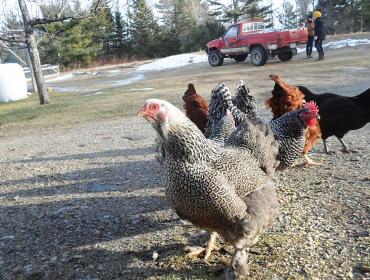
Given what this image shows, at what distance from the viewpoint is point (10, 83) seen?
784 inches

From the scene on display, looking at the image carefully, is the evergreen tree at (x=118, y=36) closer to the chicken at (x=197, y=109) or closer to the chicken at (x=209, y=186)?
the chicken at (x=197, y=109)

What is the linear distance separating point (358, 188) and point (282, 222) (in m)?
1.30

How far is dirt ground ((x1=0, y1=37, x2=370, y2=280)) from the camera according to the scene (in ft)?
10.9

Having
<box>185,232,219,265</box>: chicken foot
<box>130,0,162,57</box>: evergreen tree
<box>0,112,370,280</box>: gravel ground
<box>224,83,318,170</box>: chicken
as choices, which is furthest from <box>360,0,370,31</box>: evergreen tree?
<box>185,232,219,265</box>: chicken foot

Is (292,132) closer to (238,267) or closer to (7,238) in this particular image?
(238,267)

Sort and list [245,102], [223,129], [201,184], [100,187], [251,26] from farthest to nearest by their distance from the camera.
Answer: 1. [251,26]
2. [100,187]
3. [245,102]
4. [223,129]
5. [201,184]

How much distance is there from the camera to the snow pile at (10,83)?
64.7ft

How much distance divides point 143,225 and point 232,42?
68.6 feet

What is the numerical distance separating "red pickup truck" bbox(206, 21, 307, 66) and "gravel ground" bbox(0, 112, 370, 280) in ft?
49.0

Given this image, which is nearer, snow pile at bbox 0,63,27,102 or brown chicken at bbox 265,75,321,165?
brown chicken at bbox 265,75,321,165

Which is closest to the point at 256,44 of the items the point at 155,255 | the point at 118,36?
the point at 155,255

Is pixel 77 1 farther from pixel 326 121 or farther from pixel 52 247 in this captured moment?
pixel 52 247

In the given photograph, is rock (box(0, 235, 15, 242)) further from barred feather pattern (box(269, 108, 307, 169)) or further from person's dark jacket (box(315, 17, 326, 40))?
person's dark jacket (box(315, 17, 326, 40))

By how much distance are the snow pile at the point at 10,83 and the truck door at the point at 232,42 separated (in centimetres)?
1204
